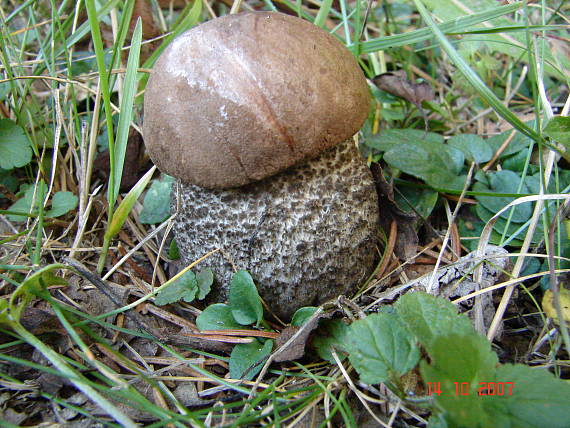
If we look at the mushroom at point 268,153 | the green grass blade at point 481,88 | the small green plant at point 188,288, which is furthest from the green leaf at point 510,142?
the small green plant at point 188,288

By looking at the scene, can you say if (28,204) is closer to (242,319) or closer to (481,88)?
(242,319)

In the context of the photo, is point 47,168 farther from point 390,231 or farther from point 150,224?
point 390,231

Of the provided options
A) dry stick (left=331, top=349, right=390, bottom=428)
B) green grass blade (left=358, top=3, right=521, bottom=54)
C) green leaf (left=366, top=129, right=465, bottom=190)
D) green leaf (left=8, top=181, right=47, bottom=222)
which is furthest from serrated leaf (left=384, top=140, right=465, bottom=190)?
green leaf (left=8, top=181, right=47, bottom=222)

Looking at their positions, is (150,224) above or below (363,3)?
below

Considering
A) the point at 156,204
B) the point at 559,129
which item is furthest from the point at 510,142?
the point at 156,204

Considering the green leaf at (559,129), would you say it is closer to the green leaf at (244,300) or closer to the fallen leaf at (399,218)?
the fallen leaf at (399,218)

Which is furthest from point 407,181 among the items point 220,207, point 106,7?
point 106,7
